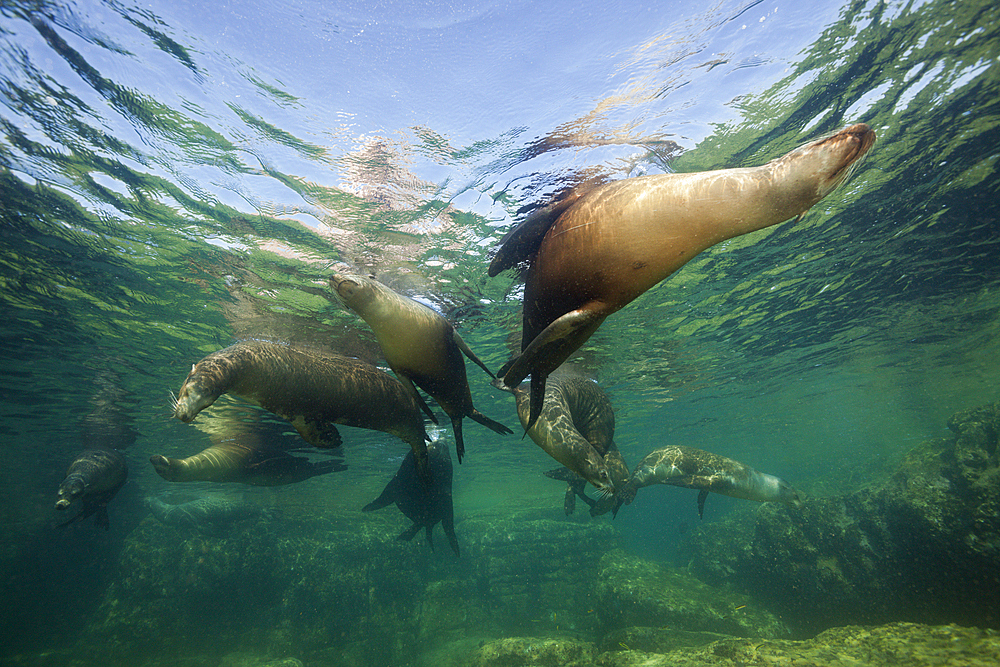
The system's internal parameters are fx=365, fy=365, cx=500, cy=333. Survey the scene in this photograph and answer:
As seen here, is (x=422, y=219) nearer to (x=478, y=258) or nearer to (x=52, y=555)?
(x=478, y=258)

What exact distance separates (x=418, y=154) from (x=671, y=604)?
15783mm

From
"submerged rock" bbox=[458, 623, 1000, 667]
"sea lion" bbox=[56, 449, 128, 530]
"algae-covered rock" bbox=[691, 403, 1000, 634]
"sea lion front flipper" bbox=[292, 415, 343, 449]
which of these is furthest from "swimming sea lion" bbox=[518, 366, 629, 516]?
"sea lion" bbox=[56, 449, 128, 530]

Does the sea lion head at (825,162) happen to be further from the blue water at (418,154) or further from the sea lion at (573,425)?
the blue water at (418,154)

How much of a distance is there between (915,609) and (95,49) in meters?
18.8

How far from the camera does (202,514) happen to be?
1573 centimetres

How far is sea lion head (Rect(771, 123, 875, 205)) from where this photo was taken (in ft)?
5.74

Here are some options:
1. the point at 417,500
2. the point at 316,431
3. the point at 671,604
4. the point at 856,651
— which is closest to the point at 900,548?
the point at 671,604

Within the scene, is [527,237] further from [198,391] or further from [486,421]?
[198,391]

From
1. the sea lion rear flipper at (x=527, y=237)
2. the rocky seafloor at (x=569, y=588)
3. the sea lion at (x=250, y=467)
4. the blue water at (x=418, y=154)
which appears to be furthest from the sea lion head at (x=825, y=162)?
the sea lion at (x=250, y=467)

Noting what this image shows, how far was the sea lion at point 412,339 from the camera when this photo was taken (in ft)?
11.7

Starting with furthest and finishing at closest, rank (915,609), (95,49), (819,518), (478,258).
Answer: (819,518)
(915,609)
(478,258)
(95,49)

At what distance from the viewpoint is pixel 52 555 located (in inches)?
635

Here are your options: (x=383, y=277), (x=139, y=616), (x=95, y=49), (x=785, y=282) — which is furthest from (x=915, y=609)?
(x=139, y=616)

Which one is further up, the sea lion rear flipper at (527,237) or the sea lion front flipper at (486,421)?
the sea lion rear flipper at (527,237)
